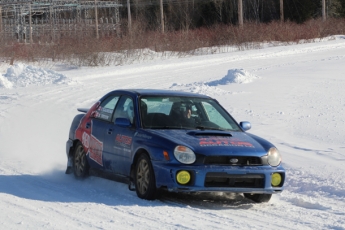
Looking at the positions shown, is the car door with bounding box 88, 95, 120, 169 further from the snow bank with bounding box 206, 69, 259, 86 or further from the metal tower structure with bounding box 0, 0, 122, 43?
the metal tower structure with bounding box 0, 0, 122, 43

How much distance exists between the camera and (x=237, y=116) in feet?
53.1

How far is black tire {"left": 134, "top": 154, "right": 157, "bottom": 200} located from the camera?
795cm

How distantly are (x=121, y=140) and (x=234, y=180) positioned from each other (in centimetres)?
166

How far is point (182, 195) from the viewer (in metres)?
8.77

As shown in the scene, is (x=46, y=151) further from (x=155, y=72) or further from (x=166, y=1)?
(x=166, y=1)

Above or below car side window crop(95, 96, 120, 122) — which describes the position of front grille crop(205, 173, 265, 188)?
below

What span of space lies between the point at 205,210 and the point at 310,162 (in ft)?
11.9

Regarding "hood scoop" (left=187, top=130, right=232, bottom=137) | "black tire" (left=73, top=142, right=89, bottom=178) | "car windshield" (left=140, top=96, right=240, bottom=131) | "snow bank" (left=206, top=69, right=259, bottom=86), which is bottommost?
"snow bank" (left=206, top=69, right=259, bottom=86)

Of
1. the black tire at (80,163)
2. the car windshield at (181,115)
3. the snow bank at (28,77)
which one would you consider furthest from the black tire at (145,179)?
the snow bank at (28,77)

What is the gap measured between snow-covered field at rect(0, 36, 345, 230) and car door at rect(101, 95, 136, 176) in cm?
35

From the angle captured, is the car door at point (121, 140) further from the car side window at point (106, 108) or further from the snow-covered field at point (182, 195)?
the snow-covered field at point (182, 195)

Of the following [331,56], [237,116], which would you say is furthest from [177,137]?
[331,56]

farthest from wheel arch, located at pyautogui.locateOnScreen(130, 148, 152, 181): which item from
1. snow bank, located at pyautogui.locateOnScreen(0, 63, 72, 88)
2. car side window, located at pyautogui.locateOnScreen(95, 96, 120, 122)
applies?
snow bank, located at pyautogui.locateOnScreen(0, 63, 72, 88)

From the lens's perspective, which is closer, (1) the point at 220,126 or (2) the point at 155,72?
(1) the point at 220,126
